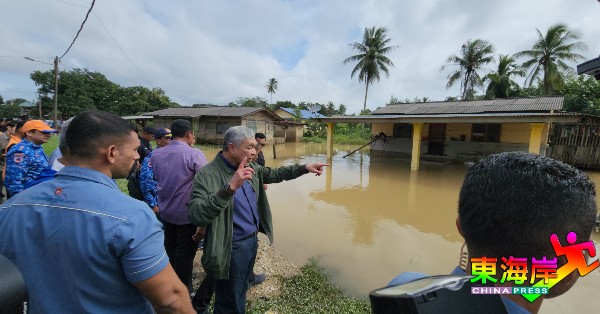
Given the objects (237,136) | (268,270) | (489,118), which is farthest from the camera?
(489,118)

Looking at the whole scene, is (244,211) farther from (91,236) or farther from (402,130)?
(402,130)

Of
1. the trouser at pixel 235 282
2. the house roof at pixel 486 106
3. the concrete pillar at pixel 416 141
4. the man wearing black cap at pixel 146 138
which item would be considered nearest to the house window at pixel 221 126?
the house roof at pixel 486 106

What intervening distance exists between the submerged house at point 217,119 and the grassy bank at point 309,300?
60.8ft

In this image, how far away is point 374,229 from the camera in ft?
18.8

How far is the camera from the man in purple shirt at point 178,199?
8.96 feet

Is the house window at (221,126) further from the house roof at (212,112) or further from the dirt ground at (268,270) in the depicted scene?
the dirt ground at (268,270)

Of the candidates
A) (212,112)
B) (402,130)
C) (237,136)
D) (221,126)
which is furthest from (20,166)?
(212,112)

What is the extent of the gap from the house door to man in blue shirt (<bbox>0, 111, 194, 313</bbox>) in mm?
16796

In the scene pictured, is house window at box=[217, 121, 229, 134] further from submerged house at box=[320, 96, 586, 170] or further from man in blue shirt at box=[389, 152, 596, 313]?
man in blue shirt at box=[389, 152, 596, 313]

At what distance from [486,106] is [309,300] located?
16683 millimetres

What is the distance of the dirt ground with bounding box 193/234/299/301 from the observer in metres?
3.13

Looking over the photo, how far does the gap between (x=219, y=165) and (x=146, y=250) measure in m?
1.17

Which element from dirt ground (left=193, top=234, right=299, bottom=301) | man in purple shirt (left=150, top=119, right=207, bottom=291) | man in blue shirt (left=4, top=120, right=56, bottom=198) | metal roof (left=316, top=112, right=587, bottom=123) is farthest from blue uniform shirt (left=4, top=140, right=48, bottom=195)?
metal roof (left=316, top=112, right=587, bottom=123)

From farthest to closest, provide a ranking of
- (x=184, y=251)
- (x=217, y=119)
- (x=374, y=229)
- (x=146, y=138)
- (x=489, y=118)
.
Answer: (x=217, y=119) < (x=489, y=118) < (x=374, y=229) < (x=146, y=138) < (x=184, y=251)
